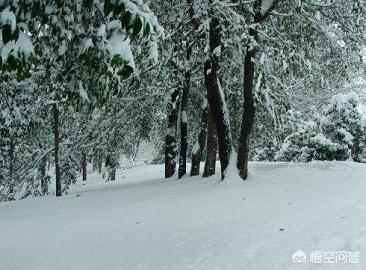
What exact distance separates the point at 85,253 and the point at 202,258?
84.1 inches

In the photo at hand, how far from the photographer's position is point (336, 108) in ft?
60.4

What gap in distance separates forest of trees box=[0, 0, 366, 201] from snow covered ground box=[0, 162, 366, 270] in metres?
1.93

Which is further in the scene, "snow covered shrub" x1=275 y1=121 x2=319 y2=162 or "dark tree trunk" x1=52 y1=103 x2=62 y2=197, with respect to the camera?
"snow covered shrub" x1=275 y1=121 x2=319 y2=162

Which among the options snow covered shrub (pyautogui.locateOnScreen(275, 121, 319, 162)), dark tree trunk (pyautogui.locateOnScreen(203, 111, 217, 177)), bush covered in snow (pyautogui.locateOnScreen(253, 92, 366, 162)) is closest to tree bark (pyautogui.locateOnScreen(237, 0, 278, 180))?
dark tree trunk (pyautogui.locateOnScreen(203, 111, 217, 177))

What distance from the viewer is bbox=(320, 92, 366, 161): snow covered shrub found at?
1820cm

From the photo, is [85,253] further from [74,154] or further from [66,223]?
[74,154]

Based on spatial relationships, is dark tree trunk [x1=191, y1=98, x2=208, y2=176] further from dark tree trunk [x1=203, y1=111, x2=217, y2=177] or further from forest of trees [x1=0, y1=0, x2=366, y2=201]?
dark tree trunk [x1=203, y1=111, x2=217, y2=177]

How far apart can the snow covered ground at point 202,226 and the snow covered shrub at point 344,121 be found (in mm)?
5122

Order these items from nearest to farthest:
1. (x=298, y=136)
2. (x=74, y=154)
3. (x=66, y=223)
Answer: (x=66, y=223) → (x=74, y=154) → (x=298, y=136)

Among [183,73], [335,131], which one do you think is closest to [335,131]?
[335,131]

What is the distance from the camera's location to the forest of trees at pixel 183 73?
4.45 metres

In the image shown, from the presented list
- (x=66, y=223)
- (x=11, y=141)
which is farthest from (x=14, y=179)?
(x=66, y=223)

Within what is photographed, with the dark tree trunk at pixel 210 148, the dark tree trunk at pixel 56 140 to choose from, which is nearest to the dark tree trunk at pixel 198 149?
the dark tree trunk at pixel 210 148

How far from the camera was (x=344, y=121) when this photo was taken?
61.1 feet
